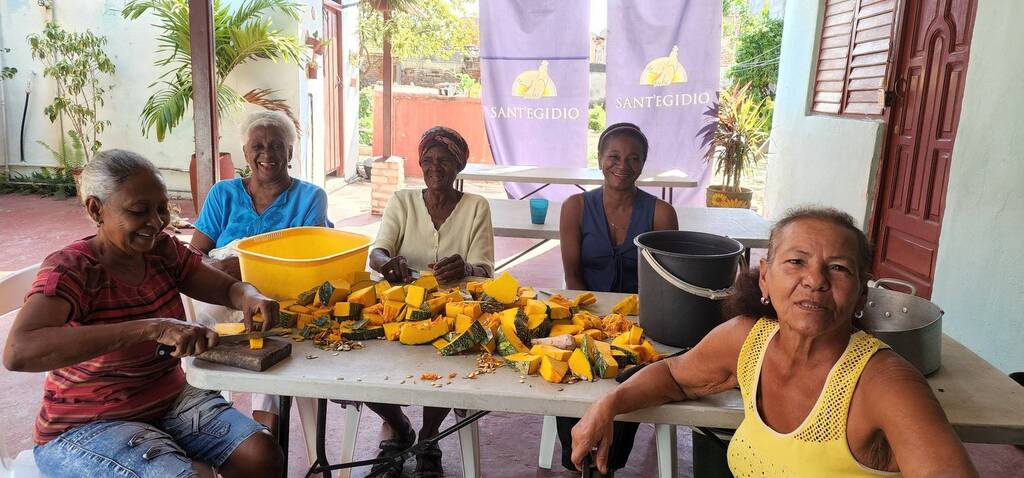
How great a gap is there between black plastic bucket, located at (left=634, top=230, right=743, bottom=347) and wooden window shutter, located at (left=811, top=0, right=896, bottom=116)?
14.5ft

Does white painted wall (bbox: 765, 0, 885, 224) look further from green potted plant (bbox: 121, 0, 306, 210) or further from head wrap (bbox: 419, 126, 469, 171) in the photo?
green potted plant (bbox: 121, 0, 306, 210)

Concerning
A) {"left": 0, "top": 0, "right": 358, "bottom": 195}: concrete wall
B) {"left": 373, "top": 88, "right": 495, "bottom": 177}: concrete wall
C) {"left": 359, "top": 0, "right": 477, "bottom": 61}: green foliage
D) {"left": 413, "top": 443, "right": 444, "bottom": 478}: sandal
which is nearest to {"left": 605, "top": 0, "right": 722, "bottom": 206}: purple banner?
{"left": 359, "top": 0, "right": 477, "bottom": 61}: green foliage

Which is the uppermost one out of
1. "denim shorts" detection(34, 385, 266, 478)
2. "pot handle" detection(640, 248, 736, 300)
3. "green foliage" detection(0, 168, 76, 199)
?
"pot handle" detection(640, 248, 736, 300)

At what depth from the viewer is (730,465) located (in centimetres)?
179

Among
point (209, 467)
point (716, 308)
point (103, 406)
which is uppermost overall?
point (716, 308)

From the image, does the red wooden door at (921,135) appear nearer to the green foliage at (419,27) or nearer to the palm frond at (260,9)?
the green foliage at (419,27)

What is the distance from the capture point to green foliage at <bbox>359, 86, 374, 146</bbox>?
15.6 m

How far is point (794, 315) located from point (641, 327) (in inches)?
25.5

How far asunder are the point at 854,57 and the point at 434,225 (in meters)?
4.72

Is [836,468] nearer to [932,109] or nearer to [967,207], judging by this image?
[967,207]

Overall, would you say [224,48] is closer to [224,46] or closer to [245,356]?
[224,46]

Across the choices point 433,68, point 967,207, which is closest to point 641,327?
point 967,207

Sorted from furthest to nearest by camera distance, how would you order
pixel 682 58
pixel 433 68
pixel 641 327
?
pixel 433 68
pixel 682 58
pixel 641 327

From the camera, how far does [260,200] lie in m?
3.42
